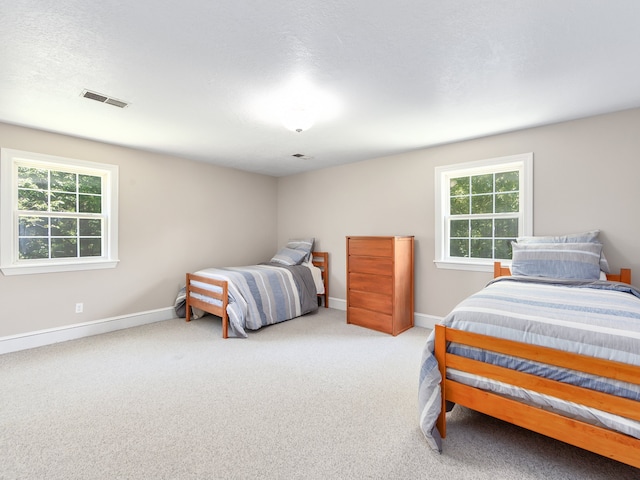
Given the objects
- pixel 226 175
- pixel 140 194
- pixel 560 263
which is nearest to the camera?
pixel 560 263

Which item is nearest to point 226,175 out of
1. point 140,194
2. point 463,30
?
point 140,194

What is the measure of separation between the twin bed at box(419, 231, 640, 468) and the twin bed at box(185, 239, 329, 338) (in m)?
2.33

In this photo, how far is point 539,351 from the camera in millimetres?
1446

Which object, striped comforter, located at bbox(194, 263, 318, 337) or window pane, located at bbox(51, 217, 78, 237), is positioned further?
striped comforter, located at bbox(194, 263, 318, 337)

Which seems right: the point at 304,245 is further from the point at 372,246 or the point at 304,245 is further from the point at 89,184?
the point at 89,184

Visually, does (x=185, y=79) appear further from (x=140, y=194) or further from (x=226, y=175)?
(x=226, y=175)

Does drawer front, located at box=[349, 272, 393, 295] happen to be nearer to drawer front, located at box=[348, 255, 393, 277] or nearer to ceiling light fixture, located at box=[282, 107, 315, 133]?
drawer front, located at box=[348, 255, 393, 277]

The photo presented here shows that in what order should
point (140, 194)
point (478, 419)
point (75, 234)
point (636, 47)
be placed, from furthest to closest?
1. point (140, 194)
2. point (75, 234)
3. point (478, 419)
4. point (636, 47)

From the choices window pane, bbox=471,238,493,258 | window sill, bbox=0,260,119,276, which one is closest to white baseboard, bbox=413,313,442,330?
window pane, bbox=471,238,493,258

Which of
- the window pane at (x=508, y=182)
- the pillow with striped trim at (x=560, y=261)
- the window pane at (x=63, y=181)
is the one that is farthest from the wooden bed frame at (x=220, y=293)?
the pillow with striped trim at (x=560, y=261)

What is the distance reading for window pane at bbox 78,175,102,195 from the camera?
3.49 m

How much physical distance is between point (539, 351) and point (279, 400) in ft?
5.34

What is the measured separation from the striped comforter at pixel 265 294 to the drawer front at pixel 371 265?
32.1 inches

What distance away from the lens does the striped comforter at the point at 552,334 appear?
132cm
